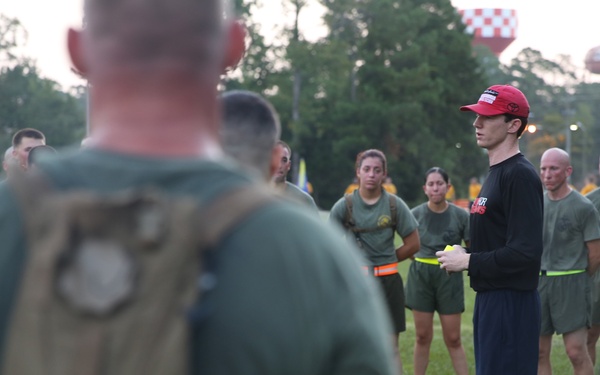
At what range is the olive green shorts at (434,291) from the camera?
10398 mm

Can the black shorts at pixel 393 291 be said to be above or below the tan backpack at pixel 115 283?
above

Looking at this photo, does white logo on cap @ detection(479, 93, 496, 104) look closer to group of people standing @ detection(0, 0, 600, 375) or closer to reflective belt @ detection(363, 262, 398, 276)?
reflective belt @ detection(363, 262, 398, 276)

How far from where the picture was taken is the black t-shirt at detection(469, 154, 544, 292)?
575cm

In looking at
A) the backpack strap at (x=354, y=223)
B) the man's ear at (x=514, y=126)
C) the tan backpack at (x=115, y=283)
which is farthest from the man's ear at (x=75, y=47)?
the backpack strap at (x=354, y=223)

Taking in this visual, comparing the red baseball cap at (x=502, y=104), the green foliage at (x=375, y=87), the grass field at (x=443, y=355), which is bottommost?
the grass field at (x=443, y=355)

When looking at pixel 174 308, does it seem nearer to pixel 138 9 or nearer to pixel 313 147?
pixel 138 9

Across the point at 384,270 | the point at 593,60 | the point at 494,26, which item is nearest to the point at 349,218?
the point at 384,270

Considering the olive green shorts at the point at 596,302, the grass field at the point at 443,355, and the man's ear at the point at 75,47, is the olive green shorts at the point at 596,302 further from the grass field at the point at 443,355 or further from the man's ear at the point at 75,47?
the man's ear at the point at 75,47

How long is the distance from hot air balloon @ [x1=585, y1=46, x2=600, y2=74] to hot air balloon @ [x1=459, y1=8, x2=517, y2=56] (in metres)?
19.0

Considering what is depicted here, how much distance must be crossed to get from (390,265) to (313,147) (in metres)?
54.0

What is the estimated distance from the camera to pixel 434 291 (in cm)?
1051

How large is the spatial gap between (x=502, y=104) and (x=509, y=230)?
963 mm

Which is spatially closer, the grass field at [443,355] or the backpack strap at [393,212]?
the backpack strap at [393,212]

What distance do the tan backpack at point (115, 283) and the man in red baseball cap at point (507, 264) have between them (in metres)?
4.32
